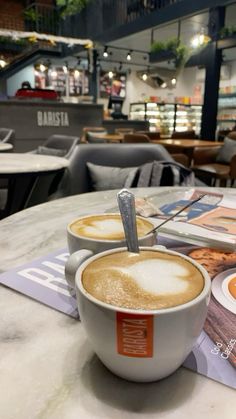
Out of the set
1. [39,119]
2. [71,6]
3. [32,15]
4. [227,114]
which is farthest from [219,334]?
[32,15]

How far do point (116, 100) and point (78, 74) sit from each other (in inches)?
174

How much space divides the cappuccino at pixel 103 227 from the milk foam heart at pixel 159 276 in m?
0.16

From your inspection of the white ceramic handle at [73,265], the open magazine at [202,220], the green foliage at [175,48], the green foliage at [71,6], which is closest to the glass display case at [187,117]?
the green foliage at [175,48]

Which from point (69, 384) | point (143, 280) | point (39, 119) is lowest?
point (69, 384)

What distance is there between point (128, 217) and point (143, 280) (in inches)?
5.8

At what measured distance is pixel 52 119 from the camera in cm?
716

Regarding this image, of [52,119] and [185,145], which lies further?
[52,119]

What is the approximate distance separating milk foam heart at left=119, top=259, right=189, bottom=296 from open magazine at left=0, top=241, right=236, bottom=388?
0.10 meters

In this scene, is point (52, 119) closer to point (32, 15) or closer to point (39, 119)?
point (39, 119)

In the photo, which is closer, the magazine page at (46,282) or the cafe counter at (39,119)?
the magazine page at (46,282)

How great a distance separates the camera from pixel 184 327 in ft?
1.27

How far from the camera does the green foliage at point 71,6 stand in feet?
38.5

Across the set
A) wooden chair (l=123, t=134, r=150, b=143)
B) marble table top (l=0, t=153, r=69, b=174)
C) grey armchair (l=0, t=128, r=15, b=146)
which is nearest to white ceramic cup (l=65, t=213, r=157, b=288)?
marble table top (l=0, t=153, r=69, b=174)

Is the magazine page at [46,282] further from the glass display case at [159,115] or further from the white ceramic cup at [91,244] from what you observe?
the glass display case at [159,115]
